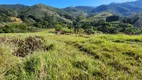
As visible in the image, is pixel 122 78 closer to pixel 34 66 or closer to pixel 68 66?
pixel 68 66

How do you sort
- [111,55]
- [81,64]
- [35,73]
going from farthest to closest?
[111,55] → [81,64] → [35,73]

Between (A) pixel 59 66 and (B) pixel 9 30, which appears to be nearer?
(A) pixel 59 66

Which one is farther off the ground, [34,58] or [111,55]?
[34,58]

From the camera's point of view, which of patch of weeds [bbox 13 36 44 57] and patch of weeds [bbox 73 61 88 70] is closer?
patch of weeds [bbox 73 61 88 70]

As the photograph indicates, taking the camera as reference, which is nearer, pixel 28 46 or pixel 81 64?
pixel 81 64

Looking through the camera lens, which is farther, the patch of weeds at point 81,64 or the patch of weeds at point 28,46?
the patch of weeds at point 28,46

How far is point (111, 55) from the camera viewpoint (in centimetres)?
779

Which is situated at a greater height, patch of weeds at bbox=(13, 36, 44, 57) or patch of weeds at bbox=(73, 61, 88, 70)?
patch of weeds at bbox=(13, 36, 44, 57)

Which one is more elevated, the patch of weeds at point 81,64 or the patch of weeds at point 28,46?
the patch of weeds at point 28,46

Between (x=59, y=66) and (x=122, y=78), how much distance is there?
1396mm

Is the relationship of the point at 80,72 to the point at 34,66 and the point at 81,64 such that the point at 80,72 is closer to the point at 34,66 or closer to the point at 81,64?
the point at 81,64

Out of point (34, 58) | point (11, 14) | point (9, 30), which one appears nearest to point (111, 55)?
point (34, 58)

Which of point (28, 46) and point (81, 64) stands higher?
point (28, 46)

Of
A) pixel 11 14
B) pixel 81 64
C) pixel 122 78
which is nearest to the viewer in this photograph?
pixel 122 78
